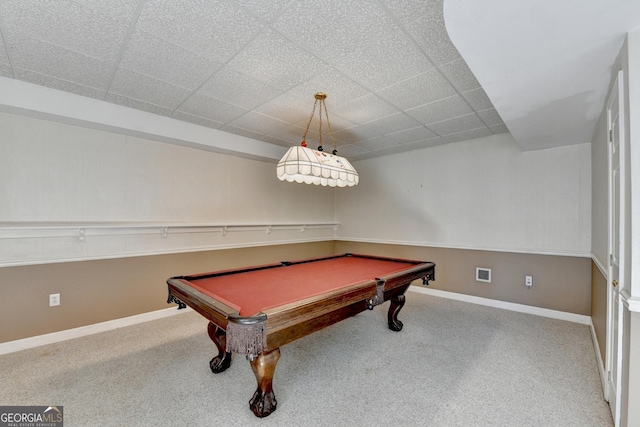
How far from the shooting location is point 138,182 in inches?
127

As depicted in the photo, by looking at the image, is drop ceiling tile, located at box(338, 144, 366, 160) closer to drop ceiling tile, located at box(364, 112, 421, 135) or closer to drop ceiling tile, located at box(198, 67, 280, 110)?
drop ceiling tile, located at box(364, 112, 421, 135)

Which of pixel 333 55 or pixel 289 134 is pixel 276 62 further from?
pixel 289 134

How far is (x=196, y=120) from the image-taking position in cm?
335

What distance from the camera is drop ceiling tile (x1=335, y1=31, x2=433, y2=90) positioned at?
6.27 feet

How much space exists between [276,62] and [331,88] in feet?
1.98

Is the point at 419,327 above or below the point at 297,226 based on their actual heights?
below

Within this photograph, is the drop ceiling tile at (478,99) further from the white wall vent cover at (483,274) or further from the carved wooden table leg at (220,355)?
the carved wooden table leg at (220,355)

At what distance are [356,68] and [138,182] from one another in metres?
2.77

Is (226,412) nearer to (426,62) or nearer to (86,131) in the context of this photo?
(426,62)

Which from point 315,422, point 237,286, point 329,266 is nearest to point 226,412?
point 315,422

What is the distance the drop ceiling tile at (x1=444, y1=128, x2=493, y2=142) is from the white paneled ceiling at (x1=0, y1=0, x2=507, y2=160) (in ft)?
1.15

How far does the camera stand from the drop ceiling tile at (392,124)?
325 cm

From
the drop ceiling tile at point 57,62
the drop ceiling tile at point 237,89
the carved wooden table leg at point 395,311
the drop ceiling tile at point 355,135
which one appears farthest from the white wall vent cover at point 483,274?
the drop ceiling tile at point 57,62

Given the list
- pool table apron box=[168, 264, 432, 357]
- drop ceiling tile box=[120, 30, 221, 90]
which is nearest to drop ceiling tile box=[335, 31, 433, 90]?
drop ceiling tile box=[120, 30, 221, 90]
